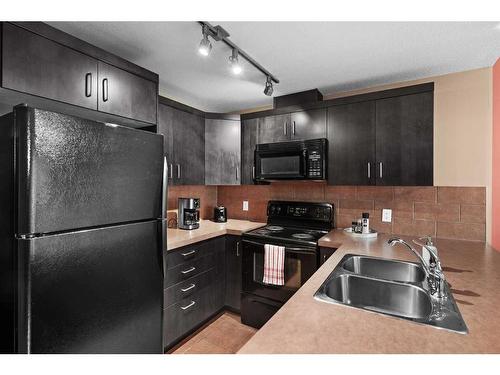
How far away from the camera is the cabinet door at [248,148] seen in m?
2.79

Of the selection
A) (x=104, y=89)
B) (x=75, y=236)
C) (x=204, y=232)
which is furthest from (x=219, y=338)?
(x=104, y=89)

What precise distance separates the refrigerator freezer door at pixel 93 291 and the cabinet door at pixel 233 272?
1111 millimetres

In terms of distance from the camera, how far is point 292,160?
2504mm

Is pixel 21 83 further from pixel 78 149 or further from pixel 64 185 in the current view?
pixel 64 185

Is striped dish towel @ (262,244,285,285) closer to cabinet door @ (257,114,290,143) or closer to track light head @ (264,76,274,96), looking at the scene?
cabinet door @ (257,114,290,143)

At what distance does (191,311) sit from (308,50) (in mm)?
2335

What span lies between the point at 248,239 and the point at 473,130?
214cm

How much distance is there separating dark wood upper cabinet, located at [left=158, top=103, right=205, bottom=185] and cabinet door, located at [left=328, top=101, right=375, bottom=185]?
1.38 meters

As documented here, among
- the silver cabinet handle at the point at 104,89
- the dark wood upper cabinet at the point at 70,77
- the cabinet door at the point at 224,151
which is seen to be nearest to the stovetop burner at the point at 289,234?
the cabinet door at the point at 224,151

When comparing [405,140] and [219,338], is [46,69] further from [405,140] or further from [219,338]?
[405,140]

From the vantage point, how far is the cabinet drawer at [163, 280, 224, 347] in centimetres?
199

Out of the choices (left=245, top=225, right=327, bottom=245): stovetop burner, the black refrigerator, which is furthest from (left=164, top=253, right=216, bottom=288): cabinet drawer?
the black refrigerator

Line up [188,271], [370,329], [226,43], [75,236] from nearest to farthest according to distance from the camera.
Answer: [370,329] < [75,236] < [226,43] < [188,271]

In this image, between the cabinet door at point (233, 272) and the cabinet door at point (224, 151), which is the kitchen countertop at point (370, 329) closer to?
the cabinet door at point (233, 272)
